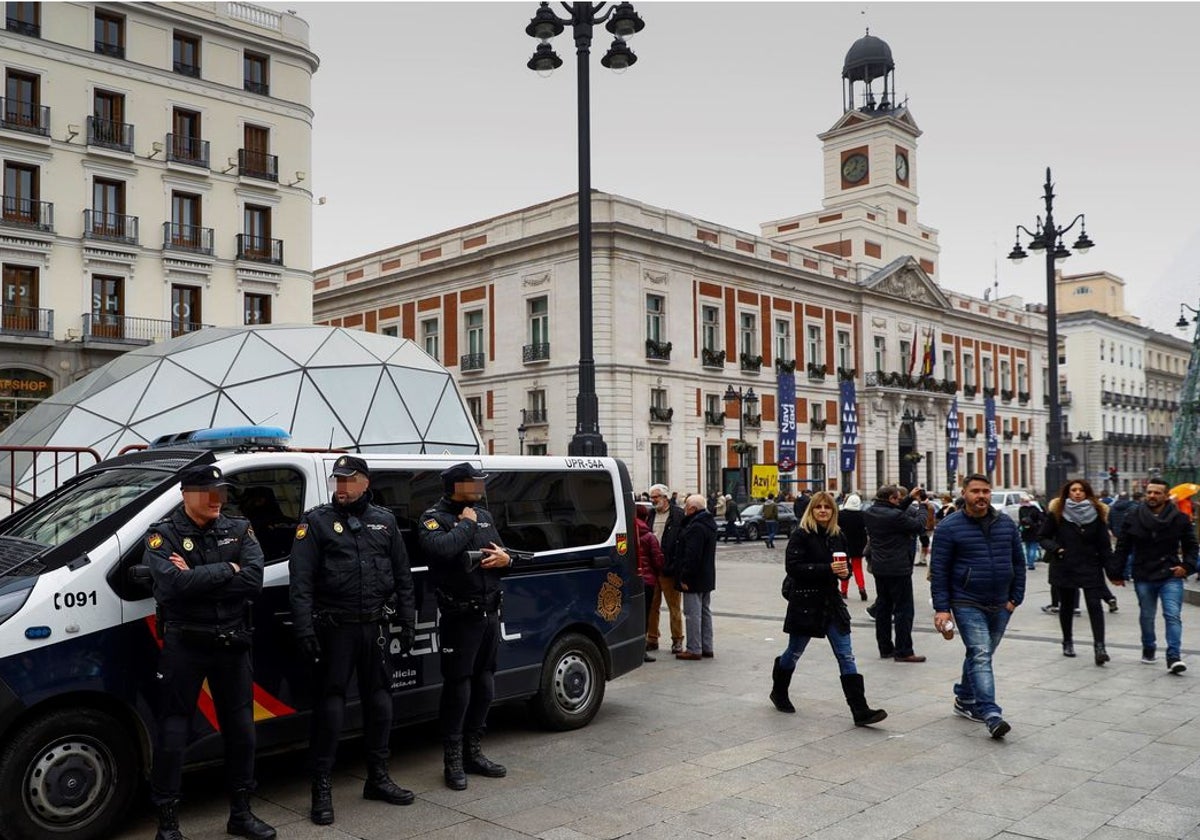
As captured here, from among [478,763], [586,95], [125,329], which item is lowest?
[478,763]

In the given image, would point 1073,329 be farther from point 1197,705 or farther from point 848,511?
point 1197,705

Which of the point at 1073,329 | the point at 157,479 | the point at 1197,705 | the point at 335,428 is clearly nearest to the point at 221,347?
the point at 335,428

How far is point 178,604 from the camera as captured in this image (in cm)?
482

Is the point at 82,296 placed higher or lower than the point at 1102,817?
higher

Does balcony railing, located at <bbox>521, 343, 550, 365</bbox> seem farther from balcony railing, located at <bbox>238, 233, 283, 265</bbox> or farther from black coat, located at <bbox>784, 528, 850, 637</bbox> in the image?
black coat, located at <bbox>784, 528, 850, 637</bbox>

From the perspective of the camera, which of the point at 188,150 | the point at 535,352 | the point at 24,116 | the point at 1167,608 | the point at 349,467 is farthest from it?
the point at 535,352

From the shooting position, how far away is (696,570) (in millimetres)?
10203

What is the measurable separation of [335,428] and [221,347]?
240cm

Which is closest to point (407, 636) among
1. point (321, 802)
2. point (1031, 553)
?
point (321, 802)

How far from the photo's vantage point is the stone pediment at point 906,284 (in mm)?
51959

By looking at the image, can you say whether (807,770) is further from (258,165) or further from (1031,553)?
(258,165)

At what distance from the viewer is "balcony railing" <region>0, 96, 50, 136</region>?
2986cm

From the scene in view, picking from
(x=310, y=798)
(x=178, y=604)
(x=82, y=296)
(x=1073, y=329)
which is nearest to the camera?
(x=178, y=604)

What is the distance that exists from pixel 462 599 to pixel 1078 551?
264 inches
